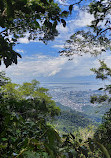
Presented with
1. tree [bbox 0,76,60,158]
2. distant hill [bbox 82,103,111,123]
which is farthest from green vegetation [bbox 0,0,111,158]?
distant hill [bbox 82,103,111,123]

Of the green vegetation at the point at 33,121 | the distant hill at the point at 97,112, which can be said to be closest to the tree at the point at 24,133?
the green vegetation at the point at 33,121

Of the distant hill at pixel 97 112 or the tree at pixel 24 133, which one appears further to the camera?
the distant hill at pixel 97 112

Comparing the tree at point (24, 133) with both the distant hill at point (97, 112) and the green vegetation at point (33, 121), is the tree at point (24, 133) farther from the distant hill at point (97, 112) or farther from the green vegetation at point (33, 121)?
the distant hill at point (97, 112)

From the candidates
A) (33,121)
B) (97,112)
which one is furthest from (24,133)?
(97,112)

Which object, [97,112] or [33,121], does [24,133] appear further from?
[97,112]

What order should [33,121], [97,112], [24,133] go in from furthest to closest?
[97,112], [33,121], [24,133]

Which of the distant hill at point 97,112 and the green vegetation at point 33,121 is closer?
the green vegetation at point 33,121

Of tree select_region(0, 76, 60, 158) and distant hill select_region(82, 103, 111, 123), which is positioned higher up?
tree select_region(0, 76, 60, 158)

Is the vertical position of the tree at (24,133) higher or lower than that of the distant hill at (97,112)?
higher

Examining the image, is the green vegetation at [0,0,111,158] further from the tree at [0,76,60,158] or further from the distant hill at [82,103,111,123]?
the distant hill at [82,103,111,123]

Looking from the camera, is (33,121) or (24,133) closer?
(24,133)

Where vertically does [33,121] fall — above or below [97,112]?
above

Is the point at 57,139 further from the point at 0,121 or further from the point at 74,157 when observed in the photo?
the point at 0,121
